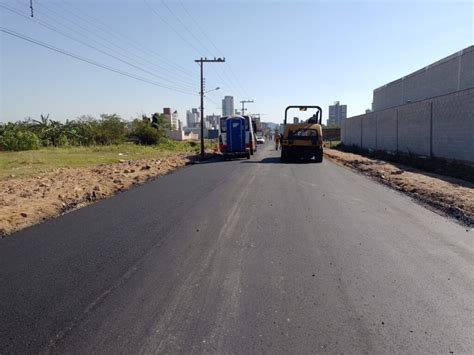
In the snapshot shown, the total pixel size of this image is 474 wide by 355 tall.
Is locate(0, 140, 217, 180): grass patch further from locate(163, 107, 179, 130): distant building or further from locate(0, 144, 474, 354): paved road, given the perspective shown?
locate(163, 107, 179, 130): distant building

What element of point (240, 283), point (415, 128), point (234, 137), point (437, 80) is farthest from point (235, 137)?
point (240, 283)

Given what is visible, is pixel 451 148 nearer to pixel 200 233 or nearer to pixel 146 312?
pixel 200 233

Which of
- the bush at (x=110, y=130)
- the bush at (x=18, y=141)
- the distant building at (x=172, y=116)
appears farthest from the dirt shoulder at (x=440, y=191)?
the distant building at (x=172, y=116)

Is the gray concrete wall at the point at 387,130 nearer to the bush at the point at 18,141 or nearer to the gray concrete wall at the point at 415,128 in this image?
the gray concrete wall at the point at 415,128

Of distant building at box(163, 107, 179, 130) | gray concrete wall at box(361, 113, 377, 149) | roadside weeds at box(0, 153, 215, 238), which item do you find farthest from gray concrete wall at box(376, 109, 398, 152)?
distant building at box(163, 107, 179, 130)

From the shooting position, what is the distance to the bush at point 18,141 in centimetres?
4288

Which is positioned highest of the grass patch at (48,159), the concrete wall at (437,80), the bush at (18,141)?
the concrete wall at (437,80)

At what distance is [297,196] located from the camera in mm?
13070

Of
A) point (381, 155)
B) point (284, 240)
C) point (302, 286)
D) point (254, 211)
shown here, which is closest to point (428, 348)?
point (302, 286)

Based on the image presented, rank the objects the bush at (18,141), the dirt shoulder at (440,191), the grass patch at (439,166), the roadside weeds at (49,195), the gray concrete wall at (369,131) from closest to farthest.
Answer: the roadside weeds at (49,195) < the dirt shoulder at (440,191) < the grass patch at (439,166) < the gray concrete wall at (369,131) < the bush at (18,141)

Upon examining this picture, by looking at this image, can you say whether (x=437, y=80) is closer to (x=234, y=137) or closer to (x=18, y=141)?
(x=234, y=137)

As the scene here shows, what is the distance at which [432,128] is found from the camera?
2455 centimetres

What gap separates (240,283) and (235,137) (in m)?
27.2

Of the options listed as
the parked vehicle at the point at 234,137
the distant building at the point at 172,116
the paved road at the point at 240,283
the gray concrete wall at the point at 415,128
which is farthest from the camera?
the distant building at the point at 172,116
